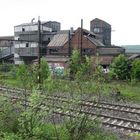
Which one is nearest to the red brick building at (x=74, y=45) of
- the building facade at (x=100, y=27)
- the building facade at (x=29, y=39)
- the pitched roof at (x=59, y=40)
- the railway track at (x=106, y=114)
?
the pitched roof at (x=59, y=40)

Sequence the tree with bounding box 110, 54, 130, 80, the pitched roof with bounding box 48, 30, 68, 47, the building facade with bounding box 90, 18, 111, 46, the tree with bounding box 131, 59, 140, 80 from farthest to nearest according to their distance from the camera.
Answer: the building facade with bounding box 90, 18, 111, 46, the pitched roof with bounding box 48, 30, 68, 47, the tree with bounding box 110, 54, 130, 80, the tree with bounding box 131, 59, 140, 80

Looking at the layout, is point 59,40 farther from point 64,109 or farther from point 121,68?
point 64,109

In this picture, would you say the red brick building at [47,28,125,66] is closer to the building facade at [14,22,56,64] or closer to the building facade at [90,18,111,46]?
the building facade at [14,22,56,64]

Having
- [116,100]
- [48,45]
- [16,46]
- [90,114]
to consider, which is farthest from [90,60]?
[16,46]

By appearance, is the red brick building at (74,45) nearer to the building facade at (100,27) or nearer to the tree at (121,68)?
the tree at (121,68)

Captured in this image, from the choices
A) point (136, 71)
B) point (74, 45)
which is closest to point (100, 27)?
point (74, 45)

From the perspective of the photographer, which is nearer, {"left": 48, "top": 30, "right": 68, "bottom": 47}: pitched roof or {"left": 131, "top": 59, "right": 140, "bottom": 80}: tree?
{"left": 131, "top": 59, "right": 140, "bottom": 80}: tree

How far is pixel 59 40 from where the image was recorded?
51.8 metres

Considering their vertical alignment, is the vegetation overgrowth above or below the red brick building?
below

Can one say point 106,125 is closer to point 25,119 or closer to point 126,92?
point 25,119

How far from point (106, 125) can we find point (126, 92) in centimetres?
1005

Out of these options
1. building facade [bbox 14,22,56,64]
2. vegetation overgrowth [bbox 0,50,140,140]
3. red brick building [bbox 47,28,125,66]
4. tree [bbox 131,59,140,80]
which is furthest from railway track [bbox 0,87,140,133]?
building facade [bbox 14,22,56,64]

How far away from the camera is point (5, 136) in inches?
386

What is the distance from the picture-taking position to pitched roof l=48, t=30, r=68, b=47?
50844mm
